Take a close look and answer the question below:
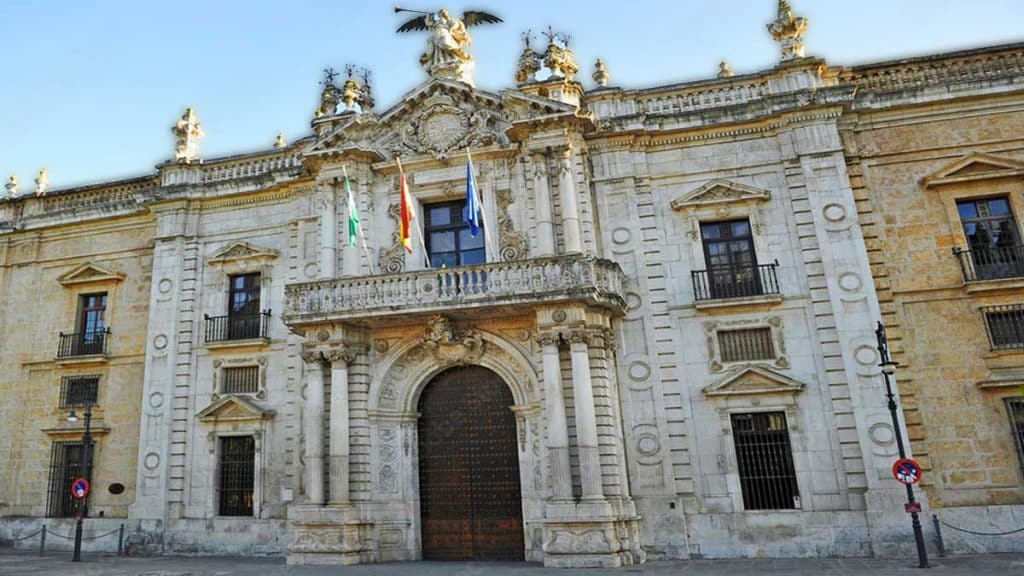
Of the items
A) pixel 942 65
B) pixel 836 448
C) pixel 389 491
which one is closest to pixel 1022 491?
pixel 836 448

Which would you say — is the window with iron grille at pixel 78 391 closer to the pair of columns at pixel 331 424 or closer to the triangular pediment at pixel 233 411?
the triangular pediment at pixel 233 411

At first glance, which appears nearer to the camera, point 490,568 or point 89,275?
point 490,568

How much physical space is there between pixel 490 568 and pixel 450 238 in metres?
8.18

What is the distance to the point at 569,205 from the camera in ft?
54.6

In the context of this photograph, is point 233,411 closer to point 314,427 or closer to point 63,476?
point 314,427

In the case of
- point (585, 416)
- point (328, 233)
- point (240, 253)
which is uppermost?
point (240, 253)

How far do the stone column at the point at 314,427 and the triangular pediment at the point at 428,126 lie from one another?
5.54m

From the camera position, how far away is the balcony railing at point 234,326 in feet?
62.7

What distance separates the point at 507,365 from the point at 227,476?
8.28 m

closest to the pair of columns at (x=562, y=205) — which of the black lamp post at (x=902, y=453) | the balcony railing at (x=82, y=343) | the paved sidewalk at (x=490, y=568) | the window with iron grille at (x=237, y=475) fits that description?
the black lamp post at (x=902, y=453)

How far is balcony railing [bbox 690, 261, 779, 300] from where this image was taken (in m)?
16.4

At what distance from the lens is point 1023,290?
50.2ft

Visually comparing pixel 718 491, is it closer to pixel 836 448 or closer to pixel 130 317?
pixel 836 448

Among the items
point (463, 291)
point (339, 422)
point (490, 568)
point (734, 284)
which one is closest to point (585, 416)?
point (490, 568)
